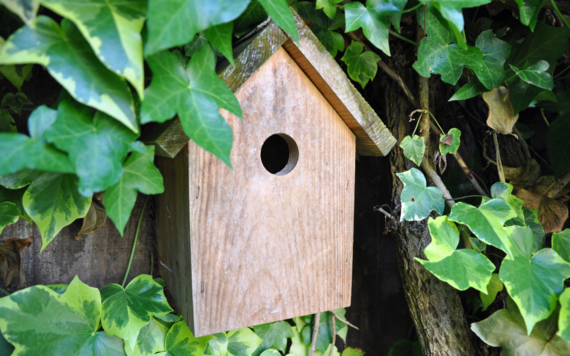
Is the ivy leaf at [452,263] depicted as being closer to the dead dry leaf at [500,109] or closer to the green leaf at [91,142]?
the dead dry leaf at [500,109]

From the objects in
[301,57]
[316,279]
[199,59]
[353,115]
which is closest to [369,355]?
[316,279]

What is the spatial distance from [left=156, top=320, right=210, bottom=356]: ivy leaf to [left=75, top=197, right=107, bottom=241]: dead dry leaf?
30 cm

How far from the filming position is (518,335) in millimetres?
774

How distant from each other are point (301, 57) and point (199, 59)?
0.22 meters

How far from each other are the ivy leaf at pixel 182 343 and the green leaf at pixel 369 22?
753 mm

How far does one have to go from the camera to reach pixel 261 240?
72 cm

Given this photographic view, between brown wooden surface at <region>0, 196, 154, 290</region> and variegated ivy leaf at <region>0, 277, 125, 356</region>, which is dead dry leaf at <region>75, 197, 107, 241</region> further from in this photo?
variegated ivy leaf at <region>0, 277, 125, 356</region>

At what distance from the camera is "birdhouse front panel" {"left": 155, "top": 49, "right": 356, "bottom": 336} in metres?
0.67

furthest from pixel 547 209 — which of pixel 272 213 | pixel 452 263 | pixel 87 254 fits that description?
pixel 87 254

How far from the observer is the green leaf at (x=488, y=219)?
736 millimetres

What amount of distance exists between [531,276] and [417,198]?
0.89 ft

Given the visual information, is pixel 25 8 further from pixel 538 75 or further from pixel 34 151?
pixel 538 75

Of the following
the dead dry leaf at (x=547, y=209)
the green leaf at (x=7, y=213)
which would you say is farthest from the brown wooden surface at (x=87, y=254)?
the dead dry leaf at (x=547, y=209)

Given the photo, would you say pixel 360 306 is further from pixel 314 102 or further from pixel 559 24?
pixel 559 24
